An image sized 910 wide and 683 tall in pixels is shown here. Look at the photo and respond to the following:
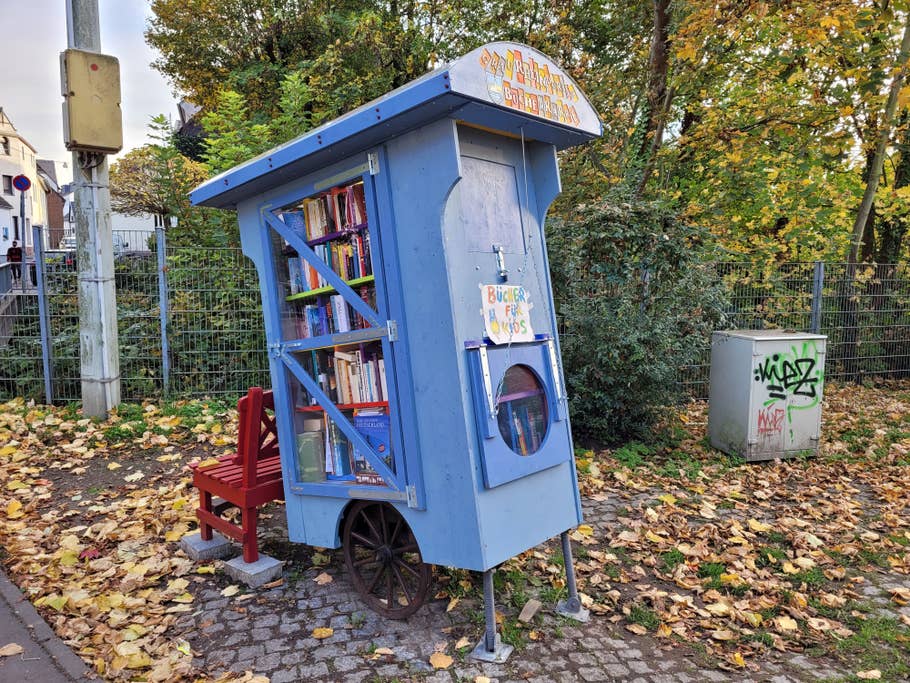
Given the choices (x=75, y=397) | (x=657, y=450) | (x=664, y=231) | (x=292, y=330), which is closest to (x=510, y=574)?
(x=292, y=330)

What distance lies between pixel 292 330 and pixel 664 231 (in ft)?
14.3

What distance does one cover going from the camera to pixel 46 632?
3.08 m

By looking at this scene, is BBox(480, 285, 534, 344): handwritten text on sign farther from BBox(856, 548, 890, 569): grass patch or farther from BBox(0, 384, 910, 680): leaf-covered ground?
BBox(856, 548, 890, 569): grass patch

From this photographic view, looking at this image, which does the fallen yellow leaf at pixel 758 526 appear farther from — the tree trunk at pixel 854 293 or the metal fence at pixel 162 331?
the tree trunk at pixel 854 293

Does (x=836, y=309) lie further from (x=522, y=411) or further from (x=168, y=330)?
(x=168, y=330)

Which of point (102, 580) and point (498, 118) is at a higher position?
point (498, 118)

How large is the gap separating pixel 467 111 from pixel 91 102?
5.43 meters

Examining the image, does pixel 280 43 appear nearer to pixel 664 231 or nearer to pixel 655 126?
pixel 655 126

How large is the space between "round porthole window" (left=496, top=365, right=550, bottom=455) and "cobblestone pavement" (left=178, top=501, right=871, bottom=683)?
3.15 ft

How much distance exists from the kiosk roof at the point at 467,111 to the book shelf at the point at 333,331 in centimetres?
25

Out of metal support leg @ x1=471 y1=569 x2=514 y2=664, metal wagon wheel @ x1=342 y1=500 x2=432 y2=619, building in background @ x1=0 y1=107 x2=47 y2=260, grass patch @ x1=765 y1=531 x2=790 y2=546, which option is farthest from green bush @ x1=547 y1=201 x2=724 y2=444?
building in background @ x1=0 y1=107 x2=47 y2=260

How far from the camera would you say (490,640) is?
2936 millimetres

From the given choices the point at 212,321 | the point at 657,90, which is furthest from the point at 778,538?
the point at 657,90

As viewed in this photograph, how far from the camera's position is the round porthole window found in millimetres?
3109
